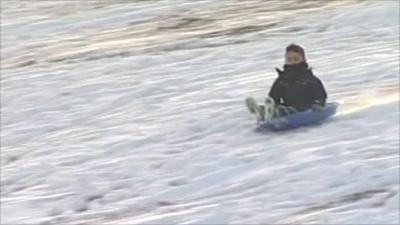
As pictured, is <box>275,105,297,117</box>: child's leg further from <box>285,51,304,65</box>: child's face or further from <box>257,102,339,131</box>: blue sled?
<box>285,51,304,65</box>: child's face

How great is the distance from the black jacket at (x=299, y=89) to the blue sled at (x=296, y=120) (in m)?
0.07

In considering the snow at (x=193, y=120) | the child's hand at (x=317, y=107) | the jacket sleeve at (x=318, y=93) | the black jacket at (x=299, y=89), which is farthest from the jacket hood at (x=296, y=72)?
the snow at (x=193, y=120)

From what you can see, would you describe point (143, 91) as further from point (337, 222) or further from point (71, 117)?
point (337, 222)

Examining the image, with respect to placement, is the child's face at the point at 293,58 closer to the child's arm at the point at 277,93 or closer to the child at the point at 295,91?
the child at the point at 295,91

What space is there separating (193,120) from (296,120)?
134 centimetres

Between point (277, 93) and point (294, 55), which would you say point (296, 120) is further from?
point (294, 55)

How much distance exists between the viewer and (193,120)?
36.2ft

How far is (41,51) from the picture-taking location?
1611 centimetres

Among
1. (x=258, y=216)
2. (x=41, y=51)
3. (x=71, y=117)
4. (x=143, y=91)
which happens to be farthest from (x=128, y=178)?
(x=41, y=51)

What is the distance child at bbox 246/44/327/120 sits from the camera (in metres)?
9.98

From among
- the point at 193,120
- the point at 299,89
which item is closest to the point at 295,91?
the point at 299,89

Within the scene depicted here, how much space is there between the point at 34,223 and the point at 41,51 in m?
7.98

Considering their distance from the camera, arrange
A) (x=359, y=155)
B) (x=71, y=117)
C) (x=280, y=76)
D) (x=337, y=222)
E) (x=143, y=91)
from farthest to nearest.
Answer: (x=143, y=91) < (x=71, y=117) < (x=280, y=76) < (x=359, y=155) < (x=337, y=222)

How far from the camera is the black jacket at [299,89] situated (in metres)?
9.98
